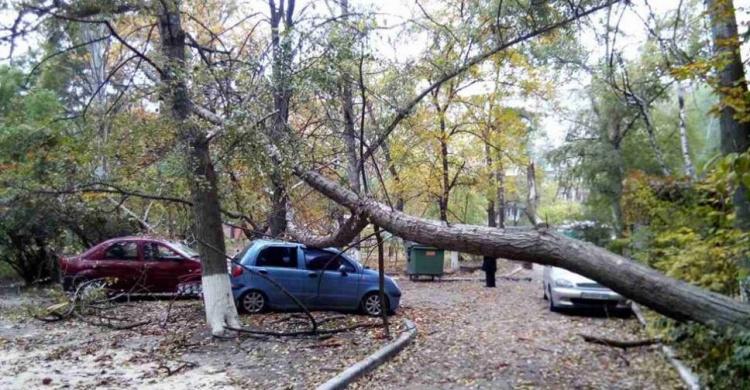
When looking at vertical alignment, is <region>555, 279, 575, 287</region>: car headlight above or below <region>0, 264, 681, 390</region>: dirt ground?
above

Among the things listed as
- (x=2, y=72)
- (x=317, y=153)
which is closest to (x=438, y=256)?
(x=317, y=153)

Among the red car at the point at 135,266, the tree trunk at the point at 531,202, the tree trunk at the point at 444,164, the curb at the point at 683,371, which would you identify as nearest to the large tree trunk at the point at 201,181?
the red car at the point at 135,266

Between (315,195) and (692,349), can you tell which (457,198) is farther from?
(692,349)

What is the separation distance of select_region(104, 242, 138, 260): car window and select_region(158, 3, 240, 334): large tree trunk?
4583mm

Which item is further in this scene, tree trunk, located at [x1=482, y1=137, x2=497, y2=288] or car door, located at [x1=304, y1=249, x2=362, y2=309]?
tree trunk, located at [x1=482, y1=137, x2=497, y2=288]

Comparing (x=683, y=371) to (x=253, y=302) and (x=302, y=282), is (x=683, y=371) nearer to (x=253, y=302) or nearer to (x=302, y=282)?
(x=302, y=282)

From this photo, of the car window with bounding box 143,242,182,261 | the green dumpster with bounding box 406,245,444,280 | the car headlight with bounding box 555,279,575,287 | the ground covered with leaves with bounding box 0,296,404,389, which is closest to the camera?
the ground covered with leaves with bounding box 0,296,404,389

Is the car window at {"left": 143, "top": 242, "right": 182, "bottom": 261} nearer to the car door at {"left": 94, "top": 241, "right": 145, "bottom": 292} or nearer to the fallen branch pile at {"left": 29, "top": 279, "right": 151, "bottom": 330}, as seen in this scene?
the car door at {"left": 94, "top": 241, "right": 145, "bottom": 292}

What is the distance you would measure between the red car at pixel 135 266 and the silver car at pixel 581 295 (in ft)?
26.0

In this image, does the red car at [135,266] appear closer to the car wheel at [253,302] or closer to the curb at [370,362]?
the car wheel at [253,302]

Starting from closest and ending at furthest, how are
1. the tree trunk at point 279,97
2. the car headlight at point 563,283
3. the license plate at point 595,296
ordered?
the tree trunk at point 279,97 → the license plate at point 595,296 → the car headlight at point 563,283

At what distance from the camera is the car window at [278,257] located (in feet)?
33.5

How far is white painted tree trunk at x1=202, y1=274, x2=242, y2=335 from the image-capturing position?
8.47 metres

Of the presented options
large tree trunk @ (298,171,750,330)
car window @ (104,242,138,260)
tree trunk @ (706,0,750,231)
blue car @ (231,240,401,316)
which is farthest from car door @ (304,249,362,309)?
tree trunk @ (706,0,750,231)
